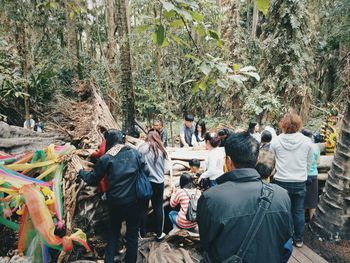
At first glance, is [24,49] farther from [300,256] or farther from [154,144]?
[300,256]

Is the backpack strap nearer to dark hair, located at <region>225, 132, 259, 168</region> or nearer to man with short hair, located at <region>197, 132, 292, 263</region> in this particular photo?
man with short hair, located at <region>197, 132, 292, 263</region>

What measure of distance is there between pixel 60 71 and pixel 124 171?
→ 948 cm

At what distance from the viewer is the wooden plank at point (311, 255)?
12.0 ft

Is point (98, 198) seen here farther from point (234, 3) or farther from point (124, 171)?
point (234, 3)

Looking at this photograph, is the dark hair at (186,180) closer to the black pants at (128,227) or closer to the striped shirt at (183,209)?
the striped shirt at (183,209)

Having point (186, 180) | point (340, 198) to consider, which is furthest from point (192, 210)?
point (340, 198)

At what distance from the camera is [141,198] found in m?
3.06

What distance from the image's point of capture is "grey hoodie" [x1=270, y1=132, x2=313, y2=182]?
11.7 feet

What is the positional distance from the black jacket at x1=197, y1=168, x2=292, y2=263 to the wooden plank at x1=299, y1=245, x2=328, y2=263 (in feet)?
8.16

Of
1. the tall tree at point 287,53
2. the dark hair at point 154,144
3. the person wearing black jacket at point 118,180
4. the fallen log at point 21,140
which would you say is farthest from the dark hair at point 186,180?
the tall tree at point 287,53

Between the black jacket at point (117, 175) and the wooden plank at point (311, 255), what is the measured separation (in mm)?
2436

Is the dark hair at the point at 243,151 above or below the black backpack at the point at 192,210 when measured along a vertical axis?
above

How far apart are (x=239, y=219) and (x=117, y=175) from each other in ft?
5.42

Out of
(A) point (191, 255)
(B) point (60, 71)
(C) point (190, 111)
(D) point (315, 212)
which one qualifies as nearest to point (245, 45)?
(C) point (190, 111)
